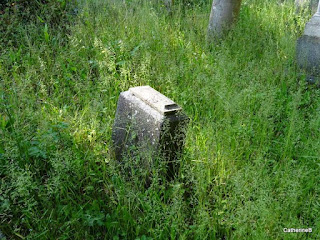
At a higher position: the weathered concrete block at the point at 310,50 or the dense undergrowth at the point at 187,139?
the weathered concrete block at the point at 310,50

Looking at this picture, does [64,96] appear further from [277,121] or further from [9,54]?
[277,121]

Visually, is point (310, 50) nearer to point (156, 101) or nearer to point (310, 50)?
point (310, 50)

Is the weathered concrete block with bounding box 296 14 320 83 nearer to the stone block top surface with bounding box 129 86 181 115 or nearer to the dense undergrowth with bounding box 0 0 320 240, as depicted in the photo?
the dense undergrowth with bounding box 0 0 320 240

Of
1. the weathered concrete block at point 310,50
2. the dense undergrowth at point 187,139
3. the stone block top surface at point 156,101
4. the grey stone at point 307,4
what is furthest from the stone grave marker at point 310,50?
the stone block top surface at point 156,101

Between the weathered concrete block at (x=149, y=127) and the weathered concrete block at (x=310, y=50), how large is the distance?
2.35 m

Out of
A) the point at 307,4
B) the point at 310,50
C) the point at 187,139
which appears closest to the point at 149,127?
the point at 187,139

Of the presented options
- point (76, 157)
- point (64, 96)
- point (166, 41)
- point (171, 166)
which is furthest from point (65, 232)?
point (166, 41)

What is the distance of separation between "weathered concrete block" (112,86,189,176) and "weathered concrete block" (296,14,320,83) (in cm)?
235

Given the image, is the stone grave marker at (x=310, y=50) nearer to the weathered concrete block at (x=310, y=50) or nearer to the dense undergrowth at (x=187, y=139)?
the weathered concrete block at (x=310, y=50)

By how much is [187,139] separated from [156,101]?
47cm

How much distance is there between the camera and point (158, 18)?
498cm

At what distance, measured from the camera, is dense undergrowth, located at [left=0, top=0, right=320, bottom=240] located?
7.30ft

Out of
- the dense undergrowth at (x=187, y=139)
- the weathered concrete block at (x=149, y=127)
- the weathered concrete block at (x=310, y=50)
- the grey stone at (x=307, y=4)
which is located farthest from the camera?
the grey stone at (x=307, y=4)

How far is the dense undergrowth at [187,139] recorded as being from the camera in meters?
2.23
